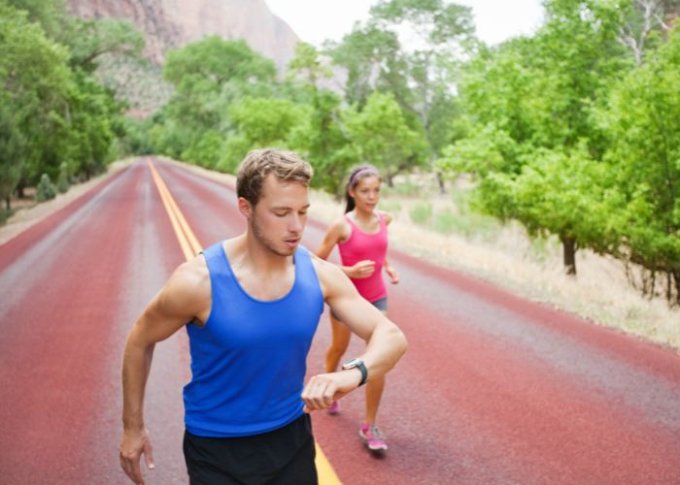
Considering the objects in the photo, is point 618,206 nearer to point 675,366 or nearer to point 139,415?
point 675,366

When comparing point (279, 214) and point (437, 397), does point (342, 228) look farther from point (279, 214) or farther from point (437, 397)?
point (279, 214)

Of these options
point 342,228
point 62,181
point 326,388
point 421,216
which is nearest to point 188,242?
point 421,216

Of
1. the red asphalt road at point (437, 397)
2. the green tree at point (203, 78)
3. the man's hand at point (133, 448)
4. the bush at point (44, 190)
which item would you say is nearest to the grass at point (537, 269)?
the red asphalt road at point (437, 397)

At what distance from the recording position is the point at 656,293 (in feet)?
32.4

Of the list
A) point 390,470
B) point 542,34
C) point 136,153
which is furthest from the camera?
point 136,153

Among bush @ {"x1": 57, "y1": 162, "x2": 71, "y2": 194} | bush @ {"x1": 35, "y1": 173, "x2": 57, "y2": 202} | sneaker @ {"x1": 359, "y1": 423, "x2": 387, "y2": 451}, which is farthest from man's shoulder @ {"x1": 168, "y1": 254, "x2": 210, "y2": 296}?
bush @ {"x1": 57, "y1": 162, "x2": 71, "y2": 194}

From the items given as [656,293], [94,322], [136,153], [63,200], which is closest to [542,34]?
[656,293]

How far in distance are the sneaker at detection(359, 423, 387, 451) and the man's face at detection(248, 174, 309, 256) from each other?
276 centimetres

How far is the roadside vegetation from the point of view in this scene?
879cm

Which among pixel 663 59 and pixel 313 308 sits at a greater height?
pixel 663 59

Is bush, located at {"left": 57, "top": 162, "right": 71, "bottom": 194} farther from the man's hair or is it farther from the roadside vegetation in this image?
the man's hair

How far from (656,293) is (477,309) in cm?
372

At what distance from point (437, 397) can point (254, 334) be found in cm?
382

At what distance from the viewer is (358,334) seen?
2131 millimetres
